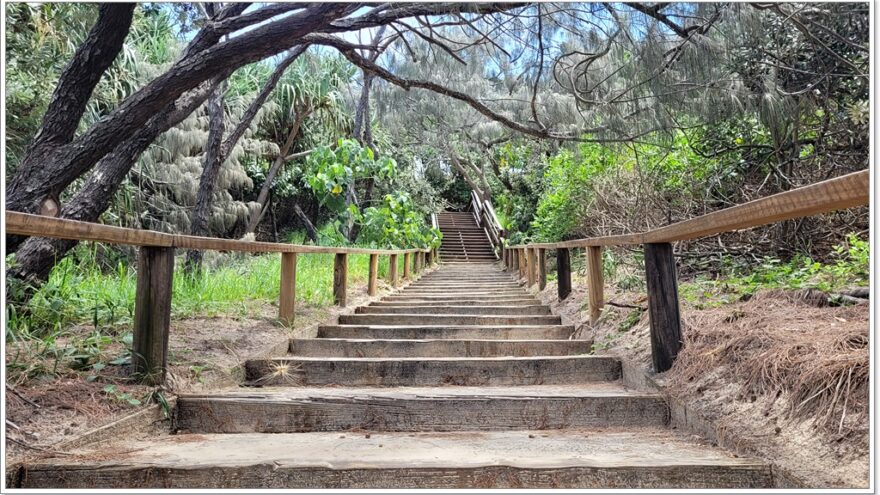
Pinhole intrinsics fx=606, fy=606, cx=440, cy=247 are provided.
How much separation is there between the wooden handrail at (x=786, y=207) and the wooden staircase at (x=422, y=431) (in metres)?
0.63

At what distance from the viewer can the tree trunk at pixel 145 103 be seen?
2949 mm

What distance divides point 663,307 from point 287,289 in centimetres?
234

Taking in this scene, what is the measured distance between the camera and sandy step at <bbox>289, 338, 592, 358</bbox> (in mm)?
3414

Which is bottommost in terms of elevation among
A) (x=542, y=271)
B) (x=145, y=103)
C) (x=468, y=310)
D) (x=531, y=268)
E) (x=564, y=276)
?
(x=468, y=310)

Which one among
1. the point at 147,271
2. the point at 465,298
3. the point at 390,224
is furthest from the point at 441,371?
the point at 390,224

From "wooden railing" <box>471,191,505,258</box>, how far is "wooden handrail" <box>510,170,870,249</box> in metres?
12.3

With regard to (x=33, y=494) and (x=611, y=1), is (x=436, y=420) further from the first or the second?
(x=611, y=1)

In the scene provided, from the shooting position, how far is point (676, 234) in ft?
7.36

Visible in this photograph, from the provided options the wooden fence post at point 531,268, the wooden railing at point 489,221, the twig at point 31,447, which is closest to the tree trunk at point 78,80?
the twig at point 31,447

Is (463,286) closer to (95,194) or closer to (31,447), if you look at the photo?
(95,194)

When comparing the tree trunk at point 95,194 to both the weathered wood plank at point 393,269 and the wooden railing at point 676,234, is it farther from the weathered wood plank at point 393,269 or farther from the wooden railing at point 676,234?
the weathered wood plank at point 393,269

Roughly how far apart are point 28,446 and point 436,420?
123cm

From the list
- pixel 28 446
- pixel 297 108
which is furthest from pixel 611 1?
pixel 297 108

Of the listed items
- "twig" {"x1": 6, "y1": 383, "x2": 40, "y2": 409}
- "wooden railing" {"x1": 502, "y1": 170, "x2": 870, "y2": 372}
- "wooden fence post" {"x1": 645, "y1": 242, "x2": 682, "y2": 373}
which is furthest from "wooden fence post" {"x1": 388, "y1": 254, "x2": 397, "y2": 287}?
"twig" {"x1": 6, "y1": 383, "x2": 40, "y2": 409}
